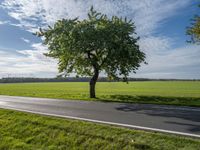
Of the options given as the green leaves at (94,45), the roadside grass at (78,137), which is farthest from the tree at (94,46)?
the roadside grass at (78,137)

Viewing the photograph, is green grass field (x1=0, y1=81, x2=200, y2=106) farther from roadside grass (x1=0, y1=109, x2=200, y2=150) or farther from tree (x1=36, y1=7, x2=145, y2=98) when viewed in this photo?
roadside grass (x1=0, y1=109, x2=200, y2=150)

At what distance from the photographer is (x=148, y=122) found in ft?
28.0

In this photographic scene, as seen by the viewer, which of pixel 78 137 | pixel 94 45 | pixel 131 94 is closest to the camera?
pixel 78 137

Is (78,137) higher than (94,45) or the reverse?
the reverse

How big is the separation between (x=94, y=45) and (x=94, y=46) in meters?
0.09

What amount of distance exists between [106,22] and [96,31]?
1.91 meters

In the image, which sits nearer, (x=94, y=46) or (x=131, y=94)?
(x=94, y=46)

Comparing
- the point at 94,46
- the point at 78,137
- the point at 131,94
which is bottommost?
the point at 78,137

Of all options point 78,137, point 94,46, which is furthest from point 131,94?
point 78,137

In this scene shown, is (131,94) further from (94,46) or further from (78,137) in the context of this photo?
(78,137)

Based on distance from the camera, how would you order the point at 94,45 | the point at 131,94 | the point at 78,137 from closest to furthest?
the point at 78,137 → the point at 94,45 → the point at 131,94

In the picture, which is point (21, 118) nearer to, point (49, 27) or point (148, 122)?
point (148, 122)

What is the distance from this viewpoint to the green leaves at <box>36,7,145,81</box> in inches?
803

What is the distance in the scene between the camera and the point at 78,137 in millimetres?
7273
